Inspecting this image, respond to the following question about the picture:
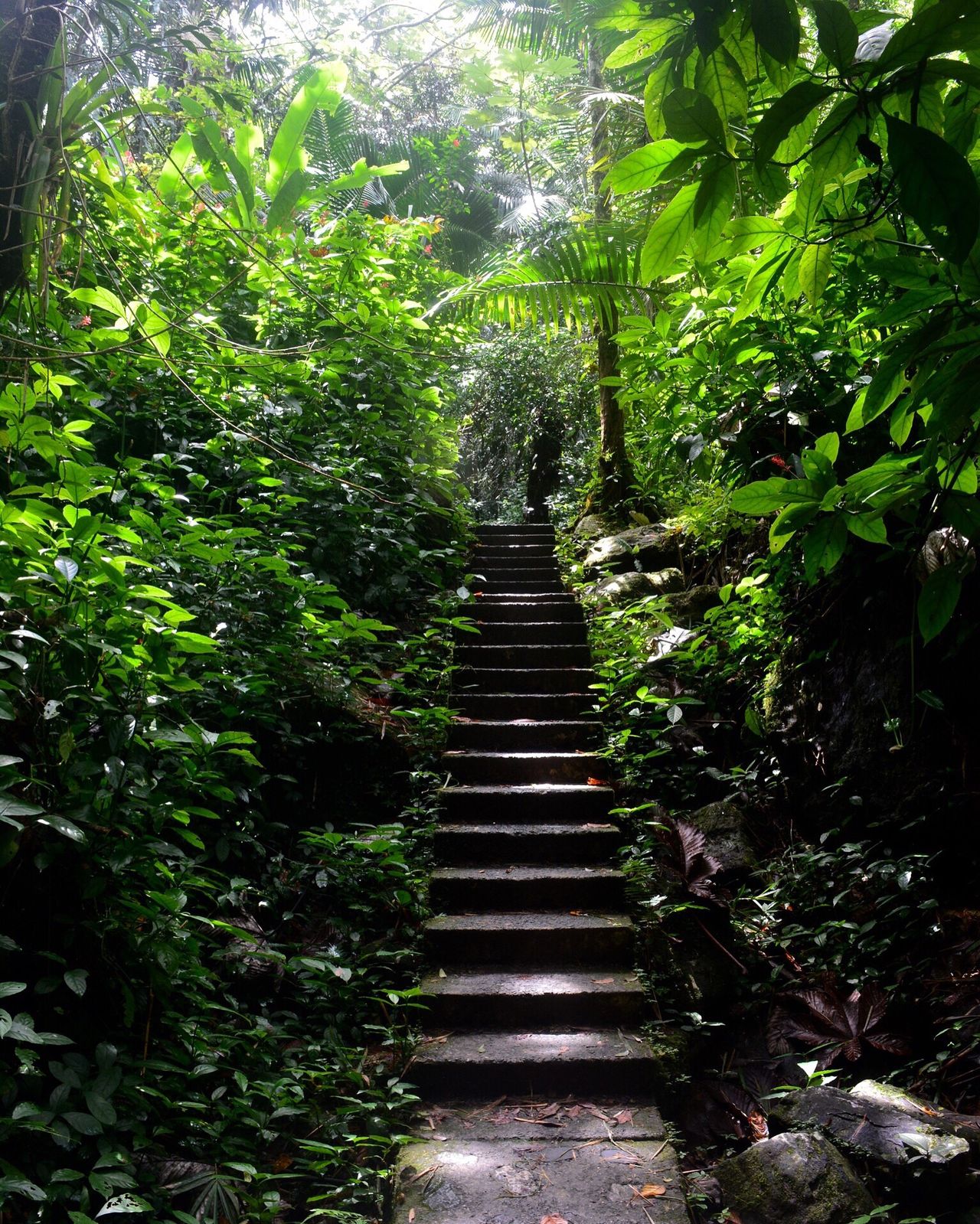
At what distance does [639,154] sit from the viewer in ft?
3.17

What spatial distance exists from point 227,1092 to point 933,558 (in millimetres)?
2731

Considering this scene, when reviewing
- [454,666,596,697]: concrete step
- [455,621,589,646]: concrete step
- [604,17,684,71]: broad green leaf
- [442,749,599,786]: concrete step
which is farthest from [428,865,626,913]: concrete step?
[604,17,684,71]: broad green leaf

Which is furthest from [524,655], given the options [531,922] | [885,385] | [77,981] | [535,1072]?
[885,385]

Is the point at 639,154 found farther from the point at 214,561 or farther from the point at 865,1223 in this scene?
the point at 865,1223

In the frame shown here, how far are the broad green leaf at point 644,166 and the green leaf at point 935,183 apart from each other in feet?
0.88

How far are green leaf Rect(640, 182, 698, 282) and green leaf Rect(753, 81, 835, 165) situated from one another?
0.15m

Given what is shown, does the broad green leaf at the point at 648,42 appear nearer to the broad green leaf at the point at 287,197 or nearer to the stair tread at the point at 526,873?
the broad green leaf at the point at 287,197

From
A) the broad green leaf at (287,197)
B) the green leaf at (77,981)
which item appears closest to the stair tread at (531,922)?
the green leaf at (77,981)

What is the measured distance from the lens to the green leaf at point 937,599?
43.4 inches

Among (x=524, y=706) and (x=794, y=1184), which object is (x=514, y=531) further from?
(x=794, y=1184)

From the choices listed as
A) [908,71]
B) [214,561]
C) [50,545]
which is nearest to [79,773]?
[50,545]

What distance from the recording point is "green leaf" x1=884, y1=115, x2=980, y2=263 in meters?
0.75

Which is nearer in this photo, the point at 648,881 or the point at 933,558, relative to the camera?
the point at 933,558

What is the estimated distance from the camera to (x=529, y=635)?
5.92 m
